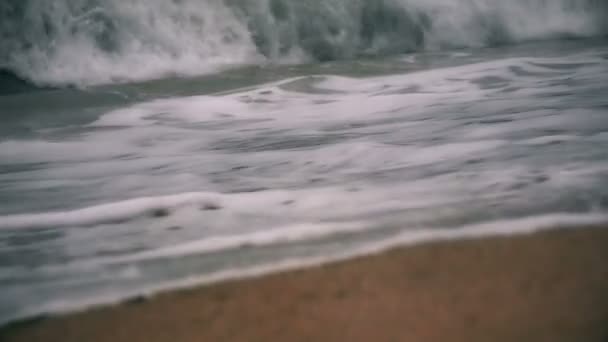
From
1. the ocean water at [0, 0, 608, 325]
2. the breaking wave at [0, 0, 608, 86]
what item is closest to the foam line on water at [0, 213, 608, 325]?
the ocean water at [0, 0, 608, 325]

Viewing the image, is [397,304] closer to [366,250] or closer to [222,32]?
[366,250]

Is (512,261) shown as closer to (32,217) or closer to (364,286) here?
(364,286)

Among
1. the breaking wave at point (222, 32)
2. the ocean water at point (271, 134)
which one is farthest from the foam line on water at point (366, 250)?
the breaking wave at point (222, 32)

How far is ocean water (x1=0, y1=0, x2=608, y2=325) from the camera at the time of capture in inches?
57.8

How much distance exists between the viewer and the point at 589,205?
1.53 m

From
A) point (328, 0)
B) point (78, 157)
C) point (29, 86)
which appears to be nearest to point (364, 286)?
point (78, 157)

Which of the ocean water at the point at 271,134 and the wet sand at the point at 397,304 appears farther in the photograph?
the ocean water at the point at 271,134

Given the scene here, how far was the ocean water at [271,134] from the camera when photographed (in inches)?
57.8

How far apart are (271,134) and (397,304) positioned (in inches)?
65.3

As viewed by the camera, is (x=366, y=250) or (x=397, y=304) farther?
(x=366, y=250)

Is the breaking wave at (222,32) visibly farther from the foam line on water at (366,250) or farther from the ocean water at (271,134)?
the foam line on water at (366,250)

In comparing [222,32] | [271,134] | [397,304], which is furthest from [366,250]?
[222,32]

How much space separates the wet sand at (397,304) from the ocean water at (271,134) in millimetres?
75

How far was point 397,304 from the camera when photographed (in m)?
1.14
